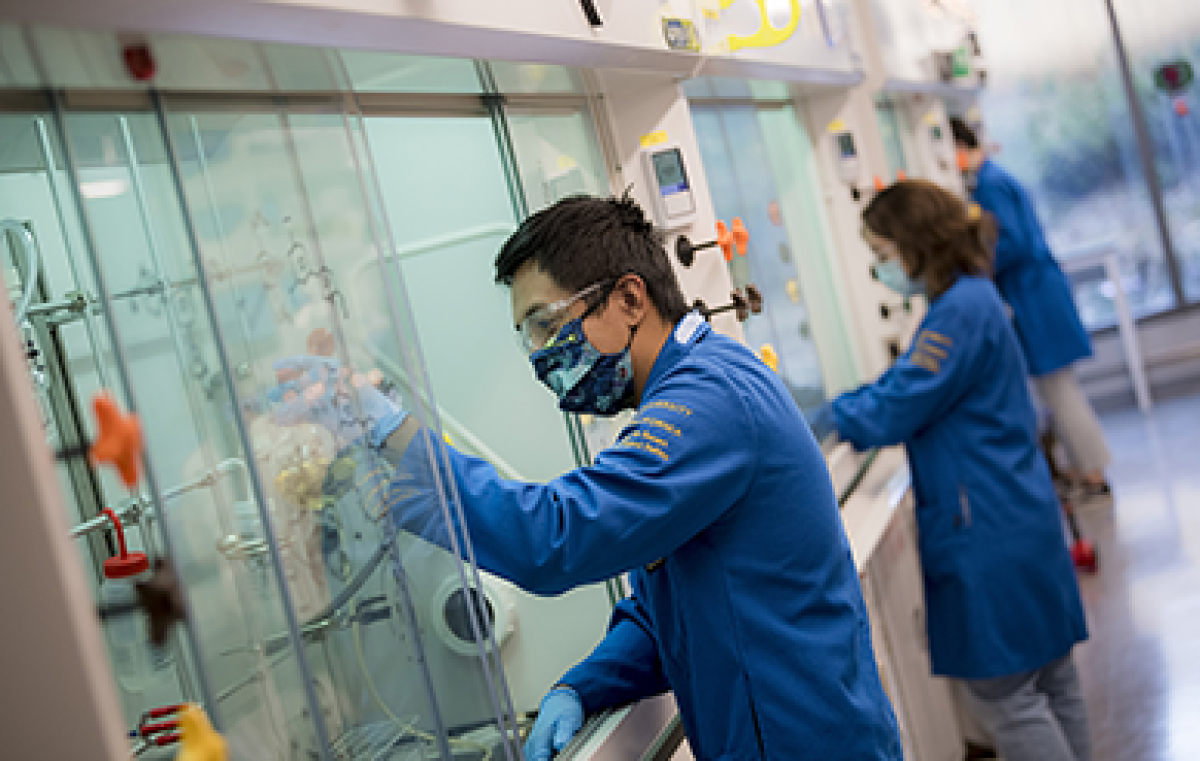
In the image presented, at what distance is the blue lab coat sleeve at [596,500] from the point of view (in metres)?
1.21

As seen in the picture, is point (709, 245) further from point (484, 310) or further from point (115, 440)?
point (115, 440)

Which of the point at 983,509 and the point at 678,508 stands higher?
the point at 678,508

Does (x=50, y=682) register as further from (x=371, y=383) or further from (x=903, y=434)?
(x=903, y=434)

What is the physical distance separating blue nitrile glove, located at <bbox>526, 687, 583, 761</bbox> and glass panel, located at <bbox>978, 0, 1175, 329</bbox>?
19.2 ft

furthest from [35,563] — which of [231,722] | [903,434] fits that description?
[903,434]

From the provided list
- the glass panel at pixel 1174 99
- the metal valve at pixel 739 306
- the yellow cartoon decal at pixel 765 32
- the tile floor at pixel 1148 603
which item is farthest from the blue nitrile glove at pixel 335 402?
the glass panel at pixel 1174 99

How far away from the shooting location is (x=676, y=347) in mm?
1460

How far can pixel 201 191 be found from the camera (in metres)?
1.08

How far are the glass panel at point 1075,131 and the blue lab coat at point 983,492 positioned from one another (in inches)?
173

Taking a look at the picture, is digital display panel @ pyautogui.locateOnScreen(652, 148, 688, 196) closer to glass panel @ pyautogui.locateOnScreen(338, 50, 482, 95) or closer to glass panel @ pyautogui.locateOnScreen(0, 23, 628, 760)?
glass panel @ pyautogui.locateOnScreen(338, 50, 482, 95)

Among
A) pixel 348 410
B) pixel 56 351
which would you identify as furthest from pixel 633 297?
pixel 56 351

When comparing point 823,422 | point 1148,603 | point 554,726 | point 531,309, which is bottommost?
point 1148,603

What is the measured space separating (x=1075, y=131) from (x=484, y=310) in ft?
18.9

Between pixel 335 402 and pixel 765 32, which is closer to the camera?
pixel 335 402
